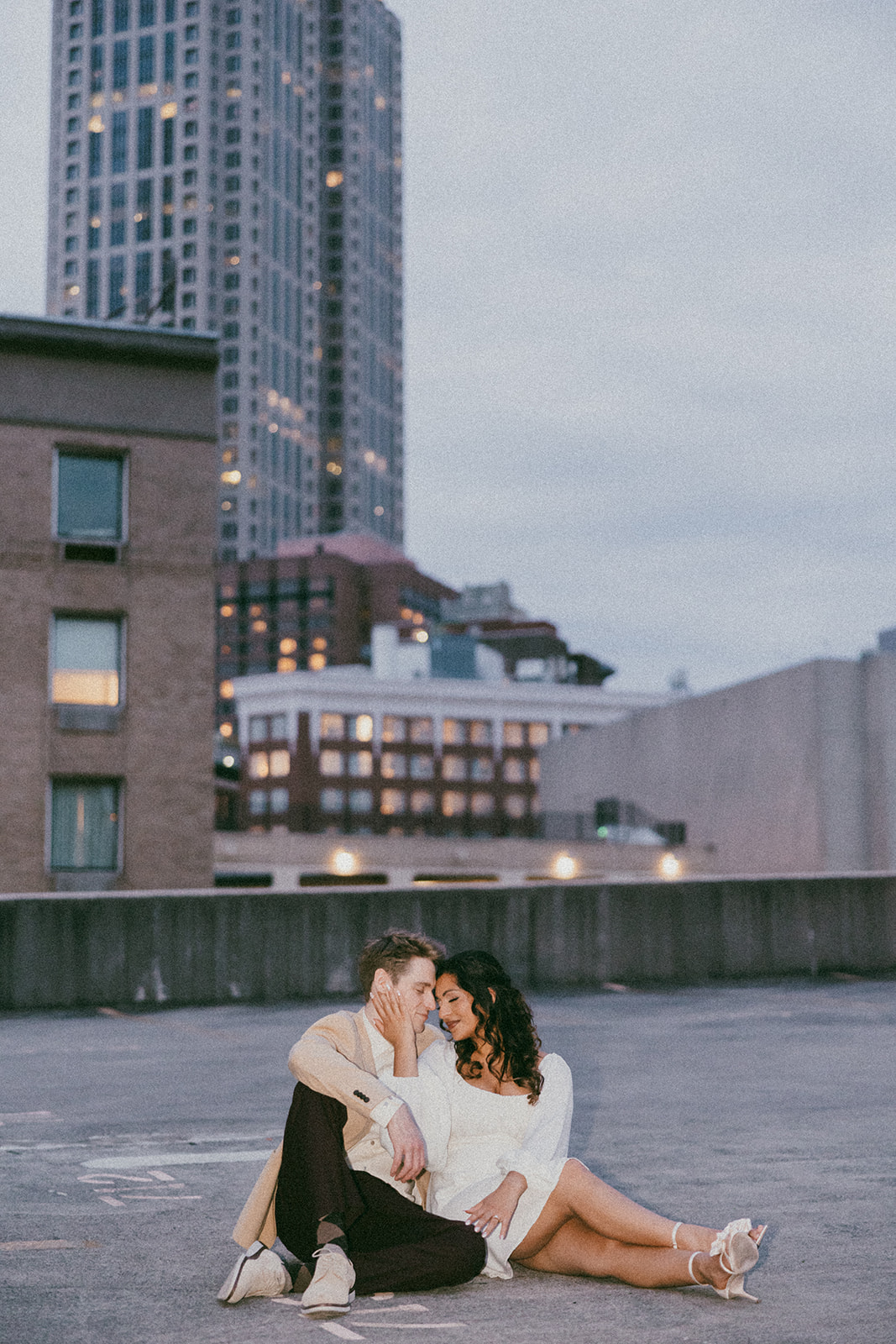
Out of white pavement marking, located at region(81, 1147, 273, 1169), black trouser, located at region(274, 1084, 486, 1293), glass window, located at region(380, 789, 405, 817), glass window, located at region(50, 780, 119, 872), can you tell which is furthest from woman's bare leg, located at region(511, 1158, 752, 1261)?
glass window, located at region(380, 789, 405, 817)

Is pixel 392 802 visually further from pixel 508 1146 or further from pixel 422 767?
pixel 508 1146

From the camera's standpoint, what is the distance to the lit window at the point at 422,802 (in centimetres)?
12106

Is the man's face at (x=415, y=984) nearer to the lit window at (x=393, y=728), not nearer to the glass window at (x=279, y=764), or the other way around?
the glass window at (x=279, y=764)

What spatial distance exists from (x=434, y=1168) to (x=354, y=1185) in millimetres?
336

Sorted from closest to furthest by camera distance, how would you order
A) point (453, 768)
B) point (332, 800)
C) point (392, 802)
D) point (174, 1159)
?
point (174, 1159) → point (332, 800) → point (392, 802) → point (453, 768)

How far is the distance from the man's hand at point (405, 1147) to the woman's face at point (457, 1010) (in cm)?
37

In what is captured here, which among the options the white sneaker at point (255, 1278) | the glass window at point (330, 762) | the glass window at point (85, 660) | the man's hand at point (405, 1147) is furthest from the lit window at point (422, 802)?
the man's hand at point (405, 1147)

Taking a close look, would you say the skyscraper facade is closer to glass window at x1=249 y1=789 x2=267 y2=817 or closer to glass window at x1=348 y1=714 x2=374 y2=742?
glass window at x1=249 y1=789 x2=267 y2=817

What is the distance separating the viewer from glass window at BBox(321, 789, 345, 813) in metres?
118

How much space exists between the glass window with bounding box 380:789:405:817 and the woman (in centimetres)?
11428

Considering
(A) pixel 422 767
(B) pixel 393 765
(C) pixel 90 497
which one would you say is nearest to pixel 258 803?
(B) pixel 393 765

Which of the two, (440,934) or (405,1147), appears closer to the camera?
(405,1147)

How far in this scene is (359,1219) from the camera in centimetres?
562

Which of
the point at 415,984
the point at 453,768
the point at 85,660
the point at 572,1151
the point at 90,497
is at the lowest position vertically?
the point at 572,1151
